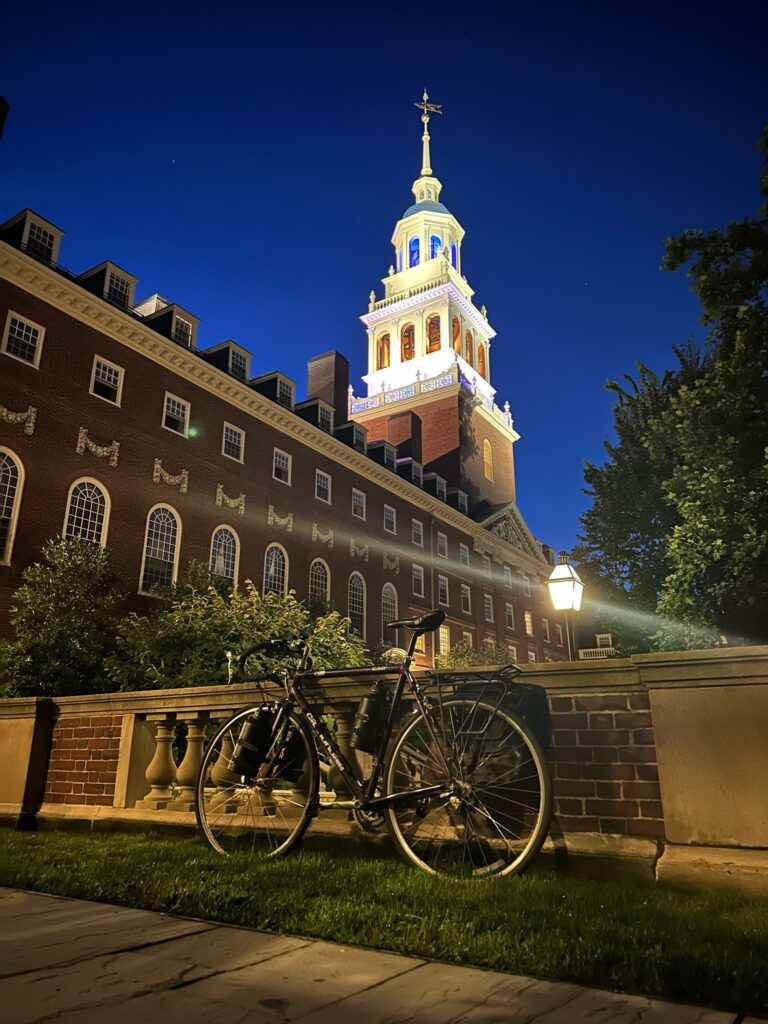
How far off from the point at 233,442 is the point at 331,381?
10.9 meters

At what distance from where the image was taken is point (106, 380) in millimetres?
22234

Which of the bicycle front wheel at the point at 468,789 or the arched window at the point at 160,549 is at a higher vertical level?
the arched window at the point at 160,549

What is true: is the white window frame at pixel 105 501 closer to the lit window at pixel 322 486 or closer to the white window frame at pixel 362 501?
the lit window at pixel 322 486

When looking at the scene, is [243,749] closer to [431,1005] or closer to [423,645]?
[431,1005]

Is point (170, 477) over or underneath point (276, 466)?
underneath

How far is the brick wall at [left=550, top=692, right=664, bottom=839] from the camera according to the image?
4.08 m

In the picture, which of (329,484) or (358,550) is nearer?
(329,484)

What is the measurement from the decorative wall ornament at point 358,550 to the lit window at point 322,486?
2.43m

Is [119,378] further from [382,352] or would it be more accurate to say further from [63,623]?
[382,352]

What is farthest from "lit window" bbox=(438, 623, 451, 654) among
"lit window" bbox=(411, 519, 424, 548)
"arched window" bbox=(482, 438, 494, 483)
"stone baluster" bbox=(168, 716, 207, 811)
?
"stone baluster" bbox=(168, 716, 207, 811)

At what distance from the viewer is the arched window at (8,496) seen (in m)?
18.4

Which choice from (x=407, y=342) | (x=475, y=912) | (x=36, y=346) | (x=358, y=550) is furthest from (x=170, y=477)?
(x=407, y=342)

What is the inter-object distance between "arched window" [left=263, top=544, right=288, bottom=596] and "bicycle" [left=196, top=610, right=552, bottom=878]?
22275mm

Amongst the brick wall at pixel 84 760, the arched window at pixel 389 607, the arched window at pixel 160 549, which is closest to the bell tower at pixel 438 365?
the arched window at pixel 389 607
